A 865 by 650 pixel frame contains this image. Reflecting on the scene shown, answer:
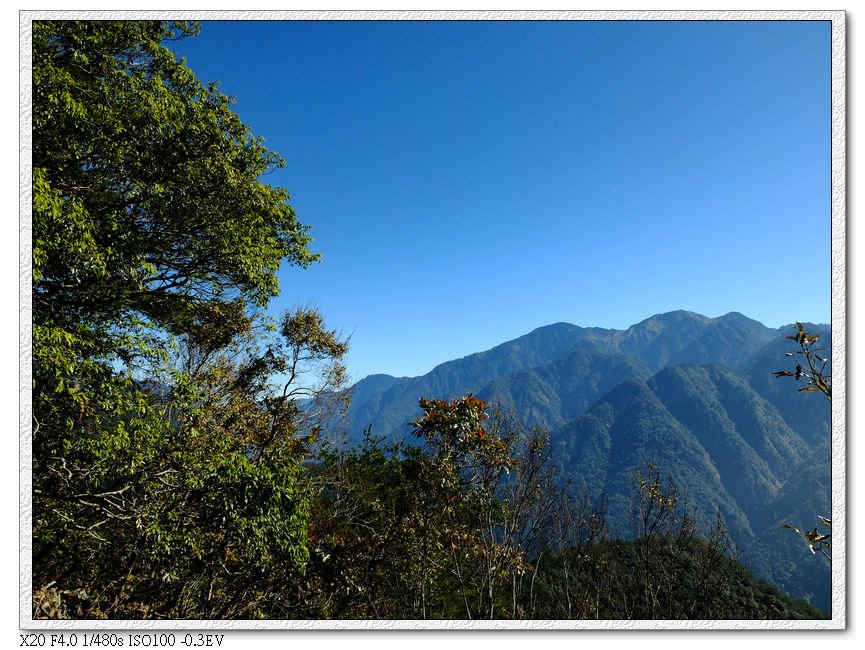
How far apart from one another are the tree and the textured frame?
0.11 meters

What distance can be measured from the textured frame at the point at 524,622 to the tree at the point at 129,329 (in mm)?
115

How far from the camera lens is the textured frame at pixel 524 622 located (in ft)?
13.1

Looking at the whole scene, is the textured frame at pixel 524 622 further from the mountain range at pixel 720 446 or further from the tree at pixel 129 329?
the mountain range at pixel 720 446

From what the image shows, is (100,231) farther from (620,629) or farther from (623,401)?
(623,401)

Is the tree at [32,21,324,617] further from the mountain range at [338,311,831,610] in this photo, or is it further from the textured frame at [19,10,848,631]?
the mountain range at [338,311,831,610]

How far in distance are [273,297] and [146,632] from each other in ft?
12.4

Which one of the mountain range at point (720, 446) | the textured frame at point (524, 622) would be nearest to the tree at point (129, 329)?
the textured frame at point (524, 622)

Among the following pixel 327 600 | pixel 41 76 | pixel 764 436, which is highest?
pixel 41 76

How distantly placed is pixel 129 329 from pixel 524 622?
470cm

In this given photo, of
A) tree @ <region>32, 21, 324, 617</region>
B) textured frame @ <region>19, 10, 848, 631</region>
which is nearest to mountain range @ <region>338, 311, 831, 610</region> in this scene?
tree @ <region>32, 21, 324, 617</region>

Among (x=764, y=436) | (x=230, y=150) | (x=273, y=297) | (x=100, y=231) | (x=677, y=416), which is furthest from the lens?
(x=677, y=416)

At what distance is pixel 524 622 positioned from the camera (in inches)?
161
